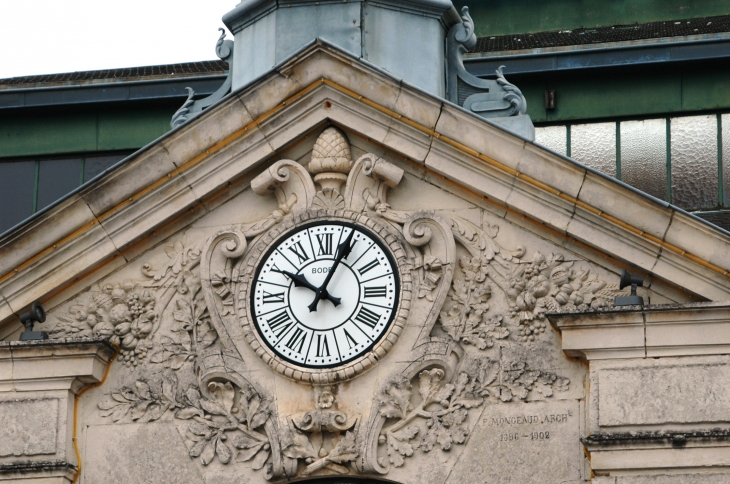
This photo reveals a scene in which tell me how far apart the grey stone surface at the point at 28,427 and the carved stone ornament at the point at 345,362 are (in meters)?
0.60

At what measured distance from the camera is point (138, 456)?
2091 centimetres

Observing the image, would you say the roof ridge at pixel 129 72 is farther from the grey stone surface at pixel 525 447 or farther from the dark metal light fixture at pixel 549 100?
the grey stone surface at pixel 525 447

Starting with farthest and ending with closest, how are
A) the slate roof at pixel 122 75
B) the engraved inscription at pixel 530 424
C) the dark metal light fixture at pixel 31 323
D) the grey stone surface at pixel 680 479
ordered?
the slate roof at pixel 122 75
the dark metal light fixture at pixel 31 323
the engraved inscription at pixel 530 424
the grey stone surface at pixel 680 479

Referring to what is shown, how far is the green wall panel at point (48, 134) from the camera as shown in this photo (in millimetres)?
29016

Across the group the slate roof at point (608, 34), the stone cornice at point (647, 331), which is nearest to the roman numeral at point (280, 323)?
the stone cornice at point (647, 331)

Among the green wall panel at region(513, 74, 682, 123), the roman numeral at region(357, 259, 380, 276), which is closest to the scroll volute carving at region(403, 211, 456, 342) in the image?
the roman numeral at region(357, 259, 380, 276)

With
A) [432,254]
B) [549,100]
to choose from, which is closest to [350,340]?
[432,254]

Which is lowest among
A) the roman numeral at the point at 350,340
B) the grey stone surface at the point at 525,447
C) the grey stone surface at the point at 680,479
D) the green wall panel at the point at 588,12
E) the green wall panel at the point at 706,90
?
the grey stone surface at the point at 680,479

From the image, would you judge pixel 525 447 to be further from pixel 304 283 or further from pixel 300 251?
pixel 300 251

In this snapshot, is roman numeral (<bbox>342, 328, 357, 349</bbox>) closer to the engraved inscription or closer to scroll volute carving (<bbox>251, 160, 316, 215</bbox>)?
scroll volute carving (<bbox>251, 160, 316, 215</bbox>)

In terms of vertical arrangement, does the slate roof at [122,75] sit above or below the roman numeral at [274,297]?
above

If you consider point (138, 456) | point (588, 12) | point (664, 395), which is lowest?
point (138, 456)

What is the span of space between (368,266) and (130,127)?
8838 mm

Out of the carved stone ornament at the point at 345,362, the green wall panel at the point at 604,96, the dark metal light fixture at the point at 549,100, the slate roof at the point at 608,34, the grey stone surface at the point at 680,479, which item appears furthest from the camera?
the slate roof at the point at 608,34
